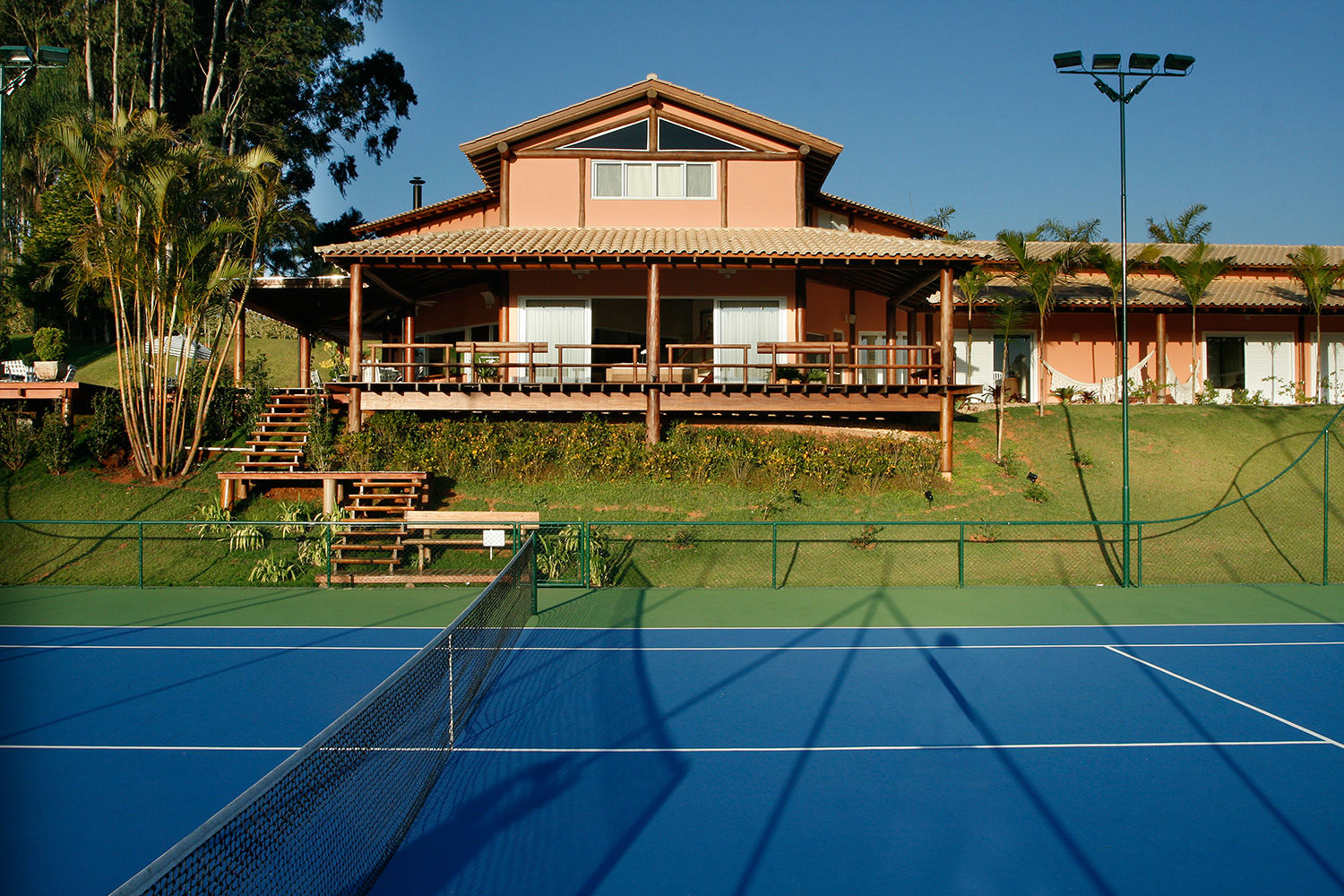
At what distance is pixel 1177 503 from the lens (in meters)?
19.5

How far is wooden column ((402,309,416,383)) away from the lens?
21281 millimetres

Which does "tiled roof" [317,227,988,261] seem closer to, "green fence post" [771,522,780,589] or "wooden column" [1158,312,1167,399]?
"green fence post" [771,522,780,589]

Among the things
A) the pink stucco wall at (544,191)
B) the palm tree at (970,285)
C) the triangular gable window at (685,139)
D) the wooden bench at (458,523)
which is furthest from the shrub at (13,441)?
the palm tree at (970,285)

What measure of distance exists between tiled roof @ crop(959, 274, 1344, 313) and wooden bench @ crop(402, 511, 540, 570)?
18421 mm

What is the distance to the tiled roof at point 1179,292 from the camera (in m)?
27.7

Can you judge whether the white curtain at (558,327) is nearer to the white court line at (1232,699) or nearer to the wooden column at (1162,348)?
the white court line at (1232,699)

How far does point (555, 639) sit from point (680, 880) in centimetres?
702

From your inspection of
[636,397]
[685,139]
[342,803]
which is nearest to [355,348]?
[636,397]

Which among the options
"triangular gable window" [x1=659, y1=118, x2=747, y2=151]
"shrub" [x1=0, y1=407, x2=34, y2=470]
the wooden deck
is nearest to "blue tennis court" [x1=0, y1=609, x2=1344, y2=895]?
the wooden deck

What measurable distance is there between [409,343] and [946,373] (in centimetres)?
1279

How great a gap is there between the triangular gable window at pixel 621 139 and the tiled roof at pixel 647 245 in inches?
88.2

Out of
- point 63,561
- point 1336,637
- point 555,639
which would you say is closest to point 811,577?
point 555,639

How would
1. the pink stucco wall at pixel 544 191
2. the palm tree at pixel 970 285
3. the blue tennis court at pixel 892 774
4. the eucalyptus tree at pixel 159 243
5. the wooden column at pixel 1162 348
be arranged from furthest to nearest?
the wooden column at pixel 1162 348 → the palm tree at pixel 970 285 → the pink stucco wall at pixel 544 191 → the eucalyptus tree at pixel 159 243 → the blue tennis court at pixel 892 774

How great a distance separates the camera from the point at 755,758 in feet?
25.8
